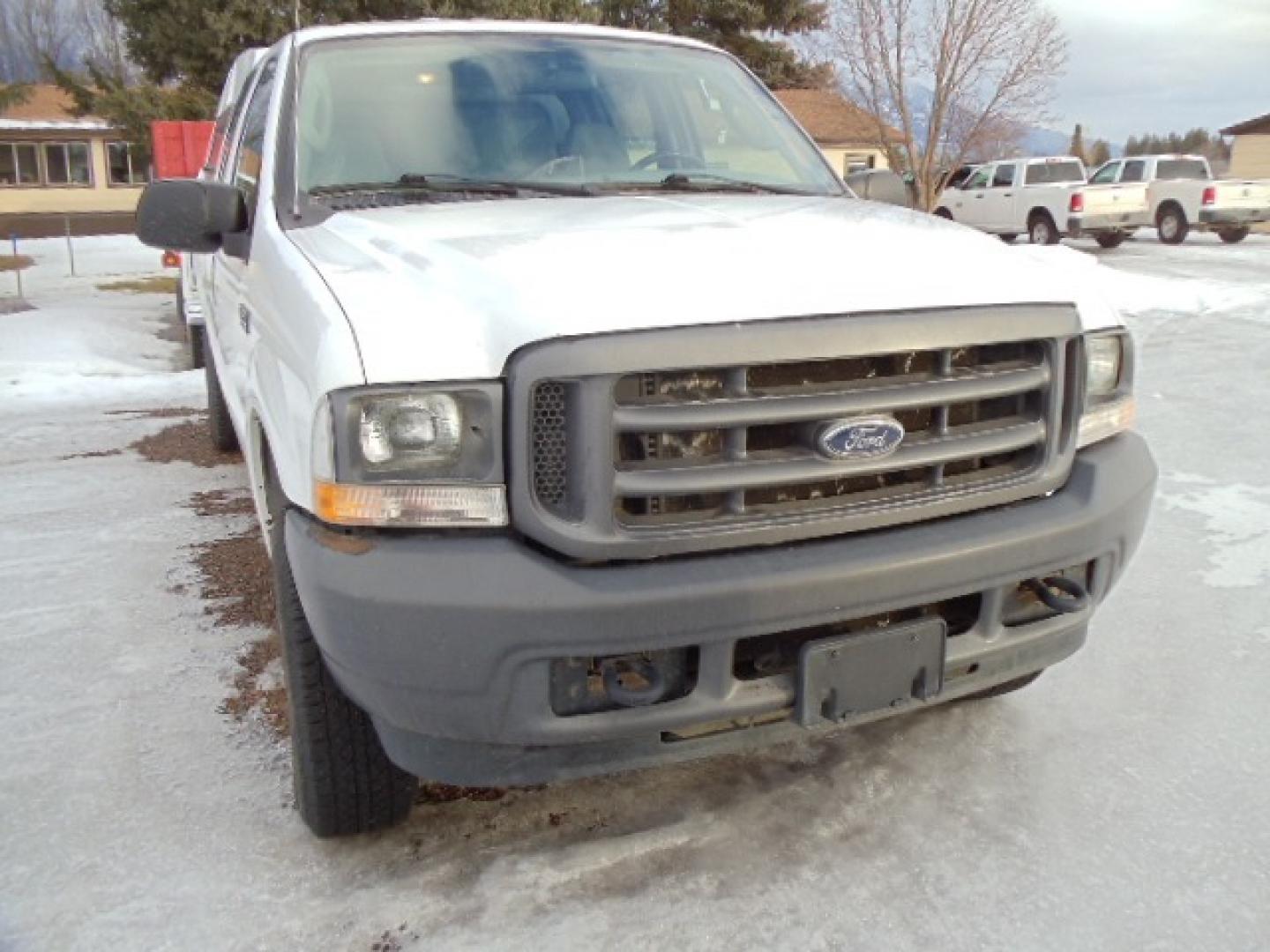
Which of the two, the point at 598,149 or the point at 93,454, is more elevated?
the point at 598,149

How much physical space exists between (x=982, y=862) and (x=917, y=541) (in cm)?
81

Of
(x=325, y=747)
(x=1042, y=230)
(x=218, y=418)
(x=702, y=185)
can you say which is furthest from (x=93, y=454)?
(x=1042, y=230)

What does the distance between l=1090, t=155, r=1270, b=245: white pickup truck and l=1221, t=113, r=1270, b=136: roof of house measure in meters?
14.6

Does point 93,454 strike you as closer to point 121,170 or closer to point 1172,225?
point 1172,225

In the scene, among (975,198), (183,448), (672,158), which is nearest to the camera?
(672,158)

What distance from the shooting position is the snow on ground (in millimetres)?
2264

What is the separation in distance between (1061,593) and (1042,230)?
2065cm

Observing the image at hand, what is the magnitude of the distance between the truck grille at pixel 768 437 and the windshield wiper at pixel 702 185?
1.28 metres

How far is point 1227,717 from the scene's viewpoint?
3.07m

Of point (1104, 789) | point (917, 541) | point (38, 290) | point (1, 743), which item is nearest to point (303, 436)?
point (917, 541)

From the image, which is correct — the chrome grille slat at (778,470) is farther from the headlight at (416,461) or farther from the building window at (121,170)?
the building window at (121,170)

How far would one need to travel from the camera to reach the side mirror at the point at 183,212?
115 inches

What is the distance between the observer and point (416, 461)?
2025 mm

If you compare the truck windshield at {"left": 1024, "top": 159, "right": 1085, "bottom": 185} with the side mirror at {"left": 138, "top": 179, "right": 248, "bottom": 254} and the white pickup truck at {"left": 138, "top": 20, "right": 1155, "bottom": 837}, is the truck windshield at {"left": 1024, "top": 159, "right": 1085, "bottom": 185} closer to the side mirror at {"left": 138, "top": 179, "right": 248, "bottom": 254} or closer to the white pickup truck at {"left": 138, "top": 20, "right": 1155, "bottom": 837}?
the white pickup truck at {"left": 138, "top": 20, "right": 1155, "bottom": 837}
